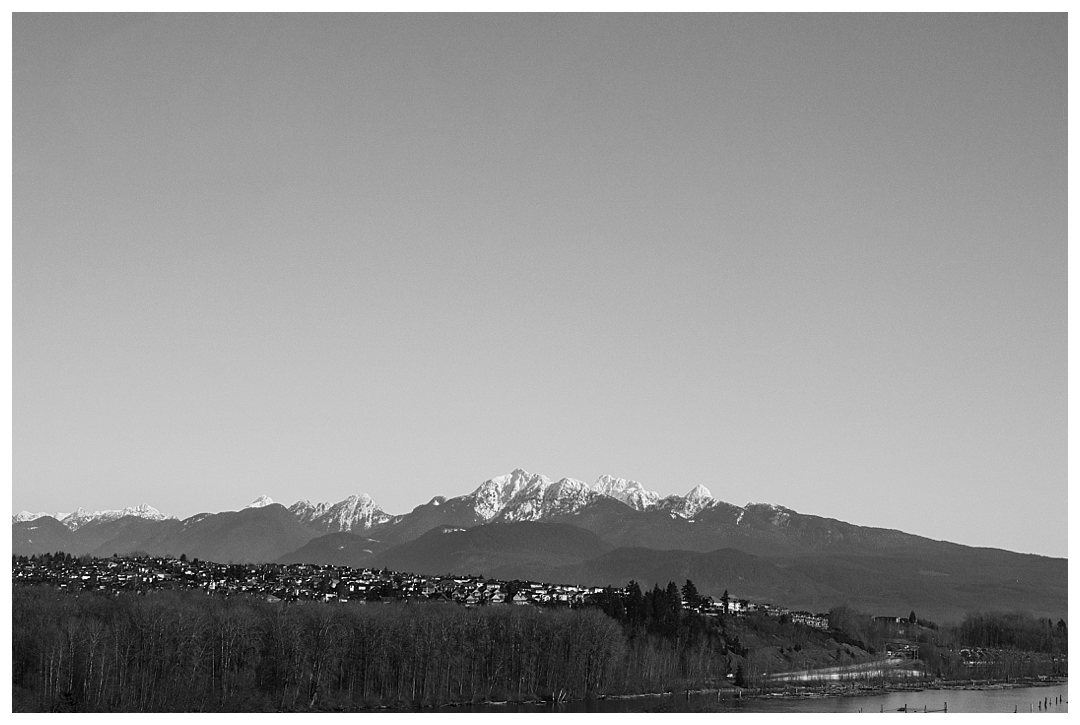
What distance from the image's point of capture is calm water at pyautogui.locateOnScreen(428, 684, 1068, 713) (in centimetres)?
4281

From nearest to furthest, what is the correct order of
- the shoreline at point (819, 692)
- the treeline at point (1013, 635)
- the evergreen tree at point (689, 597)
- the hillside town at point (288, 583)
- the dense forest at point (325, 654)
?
the dense forest at point (325, 654), the shoreline at point (819, 692), the hillside town at point (288, 583), the evergreen tree at point (689, 597), the treeline at point (1013, 635)

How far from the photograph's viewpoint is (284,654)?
41031mm

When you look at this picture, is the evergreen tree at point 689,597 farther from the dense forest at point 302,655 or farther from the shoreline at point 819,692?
the dense forest at point 302,655

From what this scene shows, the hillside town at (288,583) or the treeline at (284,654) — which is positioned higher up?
the hillside town at (288,583)

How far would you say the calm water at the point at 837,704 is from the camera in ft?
140

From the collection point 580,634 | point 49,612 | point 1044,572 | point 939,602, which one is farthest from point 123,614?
point 1044,572

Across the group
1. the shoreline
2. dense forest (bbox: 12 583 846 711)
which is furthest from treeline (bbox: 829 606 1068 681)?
dense forest (bbox: 12 583 846 711)

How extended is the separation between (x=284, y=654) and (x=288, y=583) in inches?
1296

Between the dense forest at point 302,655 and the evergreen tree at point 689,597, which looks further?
the evergreen tree at point 689,597

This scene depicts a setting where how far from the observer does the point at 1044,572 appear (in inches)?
7126

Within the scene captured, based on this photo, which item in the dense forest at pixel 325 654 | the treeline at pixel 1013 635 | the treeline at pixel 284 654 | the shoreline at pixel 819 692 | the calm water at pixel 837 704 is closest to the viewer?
the treeline at pixel 284 654

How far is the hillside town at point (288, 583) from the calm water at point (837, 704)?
1526 centimetres

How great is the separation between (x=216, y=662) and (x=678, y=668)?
2020cm

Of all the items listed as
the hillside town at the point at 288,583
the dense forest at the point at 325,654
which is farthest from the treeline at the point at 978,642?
the dense forest at the point at 325,654
